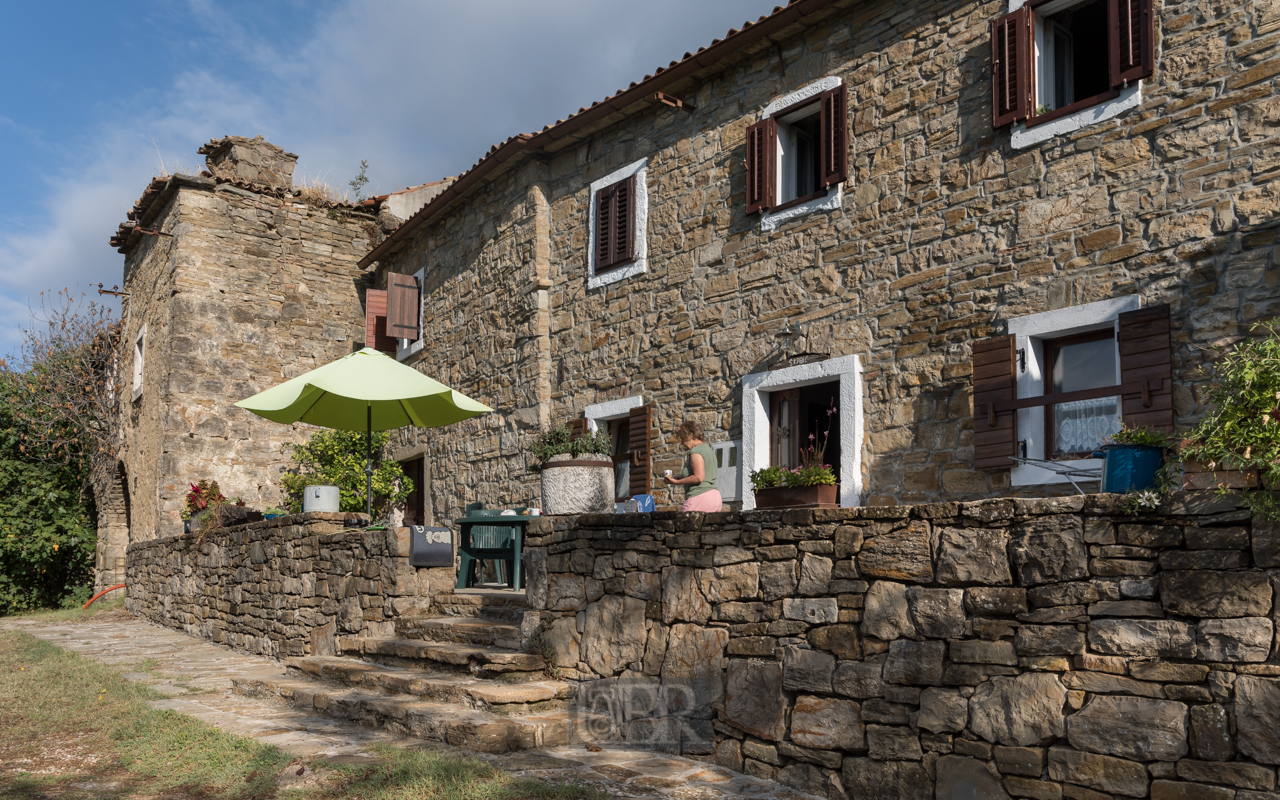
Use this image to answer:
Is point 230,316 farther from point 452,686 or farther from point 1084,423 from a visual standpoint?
point 1084,423

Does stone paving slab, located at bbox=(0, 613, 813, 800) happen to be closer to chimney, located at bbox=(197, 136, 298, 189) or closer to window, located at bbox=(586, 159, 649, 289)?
window, located at bbox=(586, 159, 649, 289)

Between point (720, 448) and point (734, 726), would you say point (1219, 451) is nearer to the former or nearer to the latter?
point (734, 726)

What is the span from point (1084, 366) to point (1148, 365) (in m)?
0.52

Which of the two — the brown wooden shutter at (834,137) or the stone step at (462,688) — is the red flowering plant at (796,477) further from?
the brown wooden shutter at (834,137)

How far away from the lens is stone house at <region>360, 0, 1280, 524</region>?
5.94m

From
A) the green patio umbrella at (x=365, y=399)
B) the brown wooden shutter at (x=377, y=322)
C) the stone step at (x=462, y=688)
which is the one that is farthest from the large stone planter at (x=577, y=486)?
the brown wooden shutter at (x=377, y=322)

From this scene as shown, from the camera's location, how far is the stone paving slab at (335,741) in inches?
177

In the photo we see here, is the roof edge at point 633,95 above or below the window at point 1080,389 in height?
above

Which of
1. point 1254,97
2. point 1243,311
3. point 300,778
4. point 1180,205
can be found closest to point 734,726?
point 300,778

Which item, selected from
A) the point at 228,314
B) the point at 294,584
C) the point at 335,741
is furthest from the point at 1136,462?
the point at 228,314

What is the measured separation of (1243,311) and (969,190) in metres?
2.04

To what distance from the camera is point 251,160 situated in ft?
51.8

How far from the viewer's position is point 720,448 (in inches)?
338

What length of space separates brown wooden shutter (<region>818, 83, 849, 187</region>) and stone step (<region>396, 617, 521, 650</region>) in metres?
4.36
